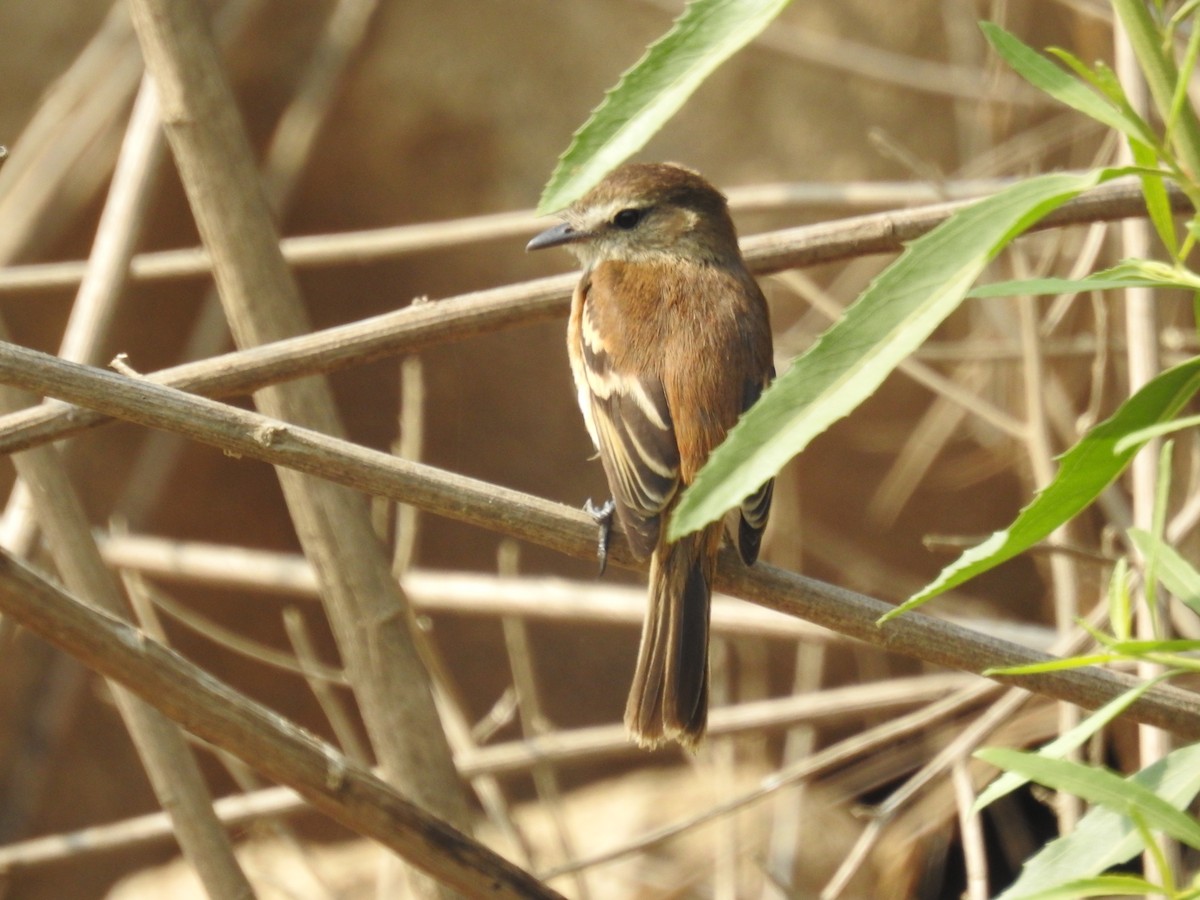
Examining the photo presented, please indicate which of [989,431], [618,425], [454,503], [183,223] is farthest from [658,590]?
[183,223]

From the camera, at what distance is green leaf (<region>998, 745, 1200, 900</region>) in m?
2.09

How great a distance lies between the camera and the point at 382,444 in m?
7.85

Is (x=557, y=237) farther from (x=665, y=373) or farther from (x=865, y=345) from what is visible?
(x=865, y=345)

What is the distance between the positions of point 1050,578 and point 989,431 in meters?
1.07

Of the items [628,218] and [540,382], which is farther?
[540,382]

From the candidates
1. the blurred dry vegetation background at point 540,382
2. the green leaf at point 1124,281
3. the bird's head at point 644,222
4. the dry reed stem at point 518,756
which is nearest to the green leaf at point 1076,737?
the green leaf at point 1124,281

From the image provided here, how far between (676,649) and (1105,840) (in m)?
1.51

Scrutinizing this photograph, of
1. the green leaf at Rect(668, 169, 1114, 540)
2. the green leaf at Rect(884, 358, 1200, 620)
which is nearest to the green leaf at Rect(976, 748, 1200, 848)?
the green leaf at Rect(884, 358, 1200, 620)

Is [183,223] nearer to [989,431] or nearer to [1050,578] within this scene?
[989,431]

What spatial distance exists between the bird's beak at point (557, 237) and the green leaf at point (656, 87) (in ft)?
8.85

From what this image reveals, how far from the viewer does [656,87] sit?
68.2 inches

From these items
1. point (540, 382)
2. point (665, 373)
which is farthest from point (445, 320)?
point (540, 382)

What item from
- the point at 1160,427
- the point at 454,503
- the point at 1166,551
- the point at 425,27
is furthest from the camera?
the point at 425,27

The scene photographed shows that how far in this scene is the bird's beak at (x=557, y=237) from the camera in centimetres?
448
